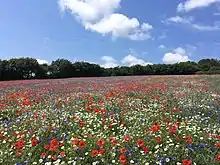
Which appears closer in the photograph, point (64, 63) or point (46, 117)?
point (46, 117)

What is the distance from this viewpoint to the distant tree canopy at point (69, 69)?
194ft

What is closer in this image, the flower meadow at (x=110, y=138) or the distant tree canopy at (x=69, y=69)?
the flower meadow at (x=110, y=138)

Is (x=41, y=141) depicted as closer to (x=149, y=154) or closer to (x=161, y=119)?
(x=149, y=154)

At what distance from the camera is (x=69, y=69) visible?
66438mm

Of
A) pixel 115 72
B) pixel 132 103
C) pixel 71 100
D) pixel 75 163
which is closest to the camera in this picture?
pixel 75 163

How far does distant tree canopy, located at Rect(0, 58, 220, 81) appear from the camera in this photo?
59031 mm

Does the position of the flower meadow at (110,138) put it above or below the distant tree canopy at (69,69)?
below

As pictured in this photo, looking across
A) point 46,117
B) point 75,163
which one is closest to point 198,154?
point 75,163

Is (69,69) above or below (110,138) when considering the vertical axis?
above

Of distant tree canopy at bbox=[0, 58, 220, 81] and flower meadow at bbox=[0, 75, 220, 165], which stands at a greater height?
distant tree canopy at bbox=[0, 58, 220, 81]

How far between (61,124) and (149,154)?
2774mm

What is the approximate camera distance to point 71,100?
39.4 feet

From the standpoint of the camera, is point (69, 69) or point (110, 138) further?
point (69, 69)

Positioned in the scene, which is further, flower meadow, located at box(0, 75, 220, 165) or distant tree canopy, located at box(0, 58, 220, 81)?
distant tree canopy, located at box(0, 58, 220, 81)
